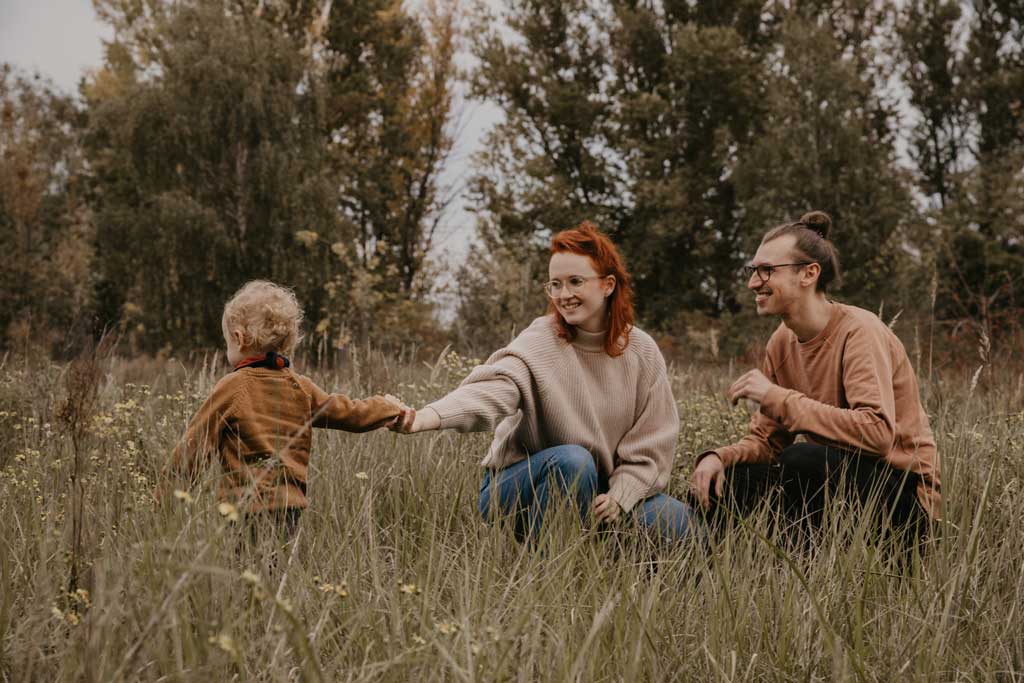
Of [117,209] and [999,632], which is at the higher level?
[117,209]

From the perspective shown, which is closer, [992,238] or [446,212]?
[992,238]

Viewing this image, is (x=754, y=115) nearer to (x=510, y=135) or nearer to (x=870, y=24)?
(x=870, y=24)

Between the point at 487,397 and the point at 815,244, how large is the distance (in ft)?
4.82

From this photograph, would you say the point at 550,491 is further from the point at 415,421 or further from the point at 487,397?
the point at 415,421

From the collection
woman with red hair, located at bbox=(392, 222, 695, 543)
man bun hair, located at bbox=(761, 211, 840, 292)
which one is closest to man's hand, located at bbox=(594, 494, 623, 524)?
woman with red hair, located at bbox=(392, 222, 695, 543)

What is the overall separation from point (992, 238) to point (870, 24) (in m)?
6.58

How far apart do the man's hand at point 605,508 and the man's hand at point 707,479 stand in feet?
1.33

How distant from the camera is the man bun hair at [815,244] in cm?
322

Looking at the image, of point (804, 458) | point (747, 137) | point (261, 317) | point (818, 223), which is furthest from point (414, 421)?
point (747, 137)

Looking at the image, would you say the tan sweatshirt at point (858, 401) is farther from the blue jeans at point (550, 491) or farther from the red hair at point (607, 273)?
the red hair at point (607, 273)

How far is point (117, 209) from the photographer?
49.5 feet

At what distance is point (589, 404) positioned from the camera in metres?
3.16

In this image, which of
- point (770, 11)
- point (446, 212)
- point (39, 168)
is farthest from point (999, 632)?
point (39, 168)

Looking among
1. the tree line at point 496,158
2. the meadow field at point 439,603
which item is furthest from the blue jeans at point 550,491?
the tree line at point 496,158
